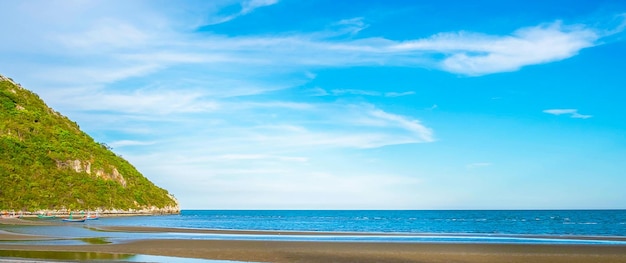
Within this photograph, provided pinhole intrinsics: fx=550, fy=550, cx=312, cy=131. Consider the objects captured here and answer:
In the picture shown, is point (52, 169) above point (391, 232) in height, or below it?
above

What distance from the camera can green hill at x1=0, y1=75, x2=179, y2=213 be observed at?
13800 centimetres

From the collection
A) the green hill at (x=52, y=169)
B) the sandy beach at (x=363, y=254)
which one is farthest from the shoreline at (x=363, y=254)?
the green hill at (x=52, y=169)

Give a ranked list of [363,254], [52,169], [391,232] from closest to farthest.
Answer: [363,254]
[391,232]
[52,169]

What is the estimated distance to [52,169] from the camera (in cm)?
15562

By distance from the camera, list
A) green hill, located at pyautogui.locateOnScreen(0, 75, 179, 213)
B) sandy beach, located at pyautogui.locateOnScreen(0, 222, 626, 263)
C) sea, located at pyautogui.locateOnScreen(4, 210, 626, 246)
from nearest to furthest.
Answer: sandy beach, located at pyautogui.locateOnScreen(0, 222, 626, 263)
sea, located at pyautogui.locateOnScreen(4, 210, 626, 246)
green hill, located at pyautogui.locateOnScreen(0, 75, 179, 213)

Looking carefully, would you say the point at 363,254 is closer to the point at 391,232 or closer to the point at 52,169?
the point at 391,232

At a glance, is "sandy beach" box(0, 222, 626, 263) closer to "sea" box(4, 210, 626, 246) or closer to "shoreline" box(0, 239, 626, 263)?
"shoreline" box(0, 239, 626, 263)

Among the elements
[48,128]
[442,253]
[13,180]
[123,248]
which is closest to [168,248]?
[123,248]

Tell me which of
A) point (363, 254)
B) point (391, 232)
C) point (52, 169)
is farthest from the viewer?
point (52, 169)

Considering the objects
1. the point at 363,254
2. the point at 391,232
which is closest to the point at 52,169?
the point at 391,232

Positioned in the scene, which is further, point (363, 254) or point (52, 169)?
point (52, 169)

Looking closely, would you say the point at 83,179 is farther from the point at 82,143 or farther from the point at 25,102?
the point at 25,102

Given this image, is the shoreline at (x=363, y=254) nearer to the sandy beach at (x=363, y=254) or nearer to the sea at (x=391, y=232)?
the sandy beach at (x=363, y=254)

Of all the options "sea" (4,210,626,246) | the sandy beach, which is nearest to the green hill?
"sea" (4,210,626,246)
